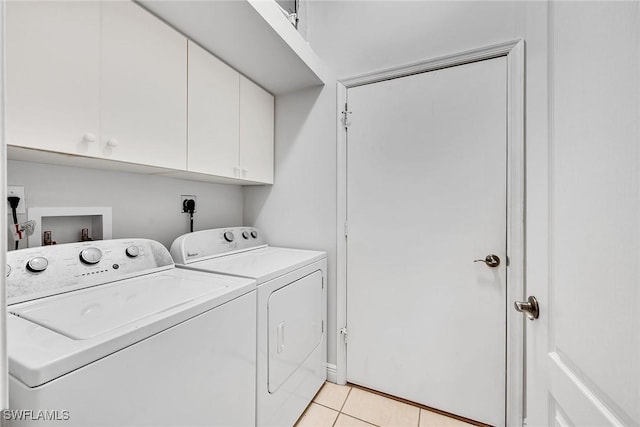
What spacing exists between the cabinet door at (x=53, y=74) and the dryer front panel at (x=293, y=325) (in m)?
1.03

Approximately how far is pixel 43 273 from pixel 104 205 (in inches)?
19.0

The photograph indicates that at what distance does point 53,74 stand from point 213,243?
1.06 meters

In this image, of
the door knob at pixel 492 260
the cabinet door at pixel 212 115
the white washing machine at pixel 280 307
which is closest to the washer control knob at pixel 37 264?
the white washing machine at pixel 280 307

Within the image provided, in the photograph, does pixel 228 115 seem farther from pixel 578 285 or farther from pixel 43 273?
pixel 578 285

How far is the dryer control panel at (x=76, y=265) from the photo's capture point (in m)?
0.93

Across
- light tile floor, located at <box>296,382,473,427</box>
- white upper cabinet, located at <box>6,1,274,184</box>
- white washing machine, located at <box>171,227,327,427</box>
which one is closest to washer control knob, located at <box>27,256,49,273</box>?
white upper cabinet, located at <box>6,1,274,184</box>

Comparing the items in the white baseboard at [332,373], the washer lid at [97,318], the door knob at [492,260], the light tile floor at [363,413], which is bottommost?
the light tile floor at [363,413]

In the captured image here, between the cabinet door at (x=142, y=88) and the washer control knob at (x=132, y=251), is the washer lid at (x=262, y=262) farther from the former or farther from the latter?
the cabinet door at (x=142, y=88)

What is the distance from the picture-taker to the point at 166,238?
1.70 meters

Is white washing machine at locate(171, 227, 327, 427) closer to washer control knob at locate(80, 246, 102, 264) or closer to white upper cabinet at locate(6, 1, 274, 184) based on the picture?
washer control knob at locate(80, 246, 102, 264)

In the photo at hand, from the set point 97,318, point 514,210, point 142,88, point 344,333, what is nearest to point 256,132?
point 142,88

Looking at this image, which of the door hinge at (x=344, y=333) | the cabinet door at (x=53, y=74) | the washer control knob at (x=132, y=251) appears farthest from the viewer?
the door hinge at (x=344, y=333)

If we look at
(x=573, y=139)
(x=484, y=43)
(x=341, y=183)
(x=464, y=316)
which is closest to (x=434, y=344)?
(x=464, y=316)

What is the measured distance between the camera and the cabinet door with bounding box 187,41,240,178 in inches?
56.6
